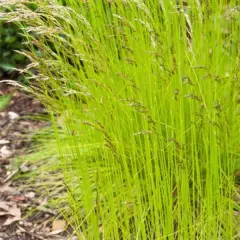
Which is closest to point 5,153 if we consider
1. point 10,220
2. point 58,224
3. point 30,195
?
point 30,195

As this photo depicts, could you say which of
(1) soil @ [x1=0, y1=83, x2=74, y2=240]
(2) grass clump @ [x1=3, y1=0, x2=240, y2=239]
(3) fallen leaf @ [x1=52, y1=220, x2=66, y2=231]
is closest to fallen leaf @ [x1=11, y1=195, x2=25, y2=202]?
(1) soil @ [x1=0, y1=83, x2=74, y2=240]

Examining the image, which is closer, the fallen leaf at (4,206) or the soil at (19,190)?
the soil at (19,190)

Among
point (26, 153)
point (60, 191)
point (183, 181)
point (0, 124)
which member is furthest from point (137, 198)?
point (0, 124)

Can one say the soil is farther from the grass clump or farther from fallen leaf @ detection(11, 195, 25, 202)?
the grass clump

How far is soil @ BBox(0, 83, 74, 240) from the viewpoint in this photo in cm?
262

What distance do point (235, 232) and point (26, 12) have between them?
1197 millimetres

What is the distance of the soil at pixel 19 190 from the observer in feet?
8.59

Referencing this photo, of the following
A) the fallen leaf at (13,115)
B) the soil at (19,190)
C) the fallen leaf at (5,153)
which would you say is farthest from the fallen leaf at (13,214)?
the fallen leaf at (13,115)

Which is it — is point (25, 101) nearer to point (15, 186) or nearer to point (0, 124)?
point (0, 124)

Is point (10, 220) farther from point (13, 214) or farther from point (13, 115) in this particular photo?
point (13, 115)

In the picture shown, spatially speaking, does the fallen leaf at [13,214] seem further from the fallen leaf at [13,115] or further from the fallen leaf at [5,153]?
the fallen leaf at [13,115]

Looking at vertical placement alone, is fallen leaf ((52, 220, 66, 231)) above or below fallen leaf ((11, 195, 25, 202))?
below

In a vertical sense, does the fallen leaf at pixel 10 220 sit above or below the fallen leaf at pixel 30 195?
above

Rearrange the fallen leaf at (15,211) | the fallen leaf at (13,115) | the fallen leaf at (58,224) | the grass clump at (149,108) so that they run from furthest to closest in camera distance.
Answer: the fallen leaf at (13,115) < the fallen leaf at (15,211) < the fallen leaf at (58,224) < the grass clump at (149,108)
